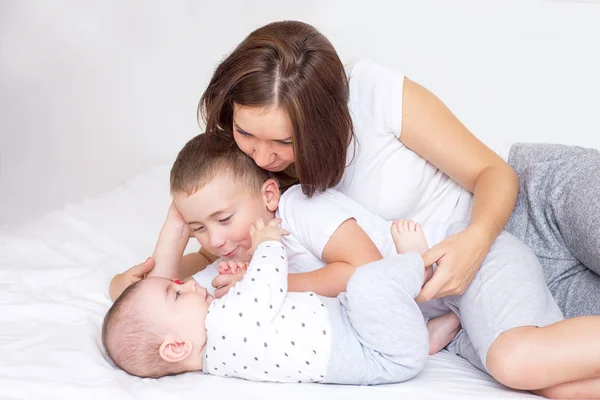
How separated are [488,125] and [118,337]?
1926 mm

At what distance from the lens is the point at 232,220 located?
1992 mm

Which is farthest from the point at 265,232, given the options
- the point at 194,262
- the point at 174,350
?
the point at 194,262

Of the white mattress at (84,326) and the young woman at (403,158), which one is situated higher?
the young woman at (403,158)

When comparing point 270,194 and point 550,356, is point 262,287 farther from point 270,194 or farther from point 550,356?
point 550,356

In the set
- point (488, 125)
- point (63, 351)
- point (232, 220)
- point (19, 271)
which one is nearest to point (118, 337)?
point (63, 351)

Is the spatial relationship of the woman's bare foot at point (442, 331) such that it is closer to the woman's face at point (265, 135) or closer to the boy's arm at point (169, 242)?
the woman's face at point (265, 135)

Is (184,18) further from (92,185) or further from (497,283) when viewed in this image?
(497,283)

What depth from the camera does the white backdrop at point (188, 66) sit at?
3.15 m

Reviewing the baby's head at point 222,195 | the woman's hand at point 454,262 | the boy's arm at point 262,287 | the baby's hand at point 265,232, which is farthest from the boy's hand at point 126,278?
the woman's hand at point 454,262

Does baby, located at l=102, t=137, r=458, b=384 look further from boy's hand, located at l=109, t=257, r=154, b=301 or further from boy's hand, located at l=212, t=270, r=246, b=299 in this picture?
boy's hand, located at l=109, t=257, r=154, b=301

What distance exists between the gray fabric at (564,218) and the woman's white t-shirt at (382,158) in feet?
0.74

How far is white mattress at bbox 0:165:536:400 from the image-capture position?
5.27 ft

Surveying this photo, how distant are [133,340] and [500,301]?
75 centimetres

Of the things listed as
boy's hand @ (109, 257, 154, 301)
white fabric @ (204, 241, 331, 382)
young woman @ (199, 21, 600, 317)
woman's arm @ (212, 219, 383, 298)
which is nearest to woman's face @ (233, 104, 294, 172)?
young woman @ (199, 21, 600, 317)
